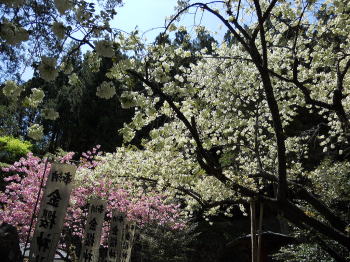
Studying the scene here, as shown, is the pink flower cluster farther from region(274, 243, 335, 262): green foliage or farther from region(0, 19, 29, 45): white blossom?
region(0, 19, 29, 45): white blossom

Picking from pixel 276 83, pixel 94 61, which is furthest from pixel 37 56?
pixel 276 83

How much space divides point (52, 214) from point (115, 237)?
2.97 meters

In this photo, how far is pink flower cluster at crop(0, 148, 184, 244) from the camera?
11047mm

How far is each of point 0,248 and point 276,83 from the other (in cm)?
638

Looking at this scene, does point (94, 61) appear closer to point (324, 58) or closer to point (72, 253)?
point (324, 58)

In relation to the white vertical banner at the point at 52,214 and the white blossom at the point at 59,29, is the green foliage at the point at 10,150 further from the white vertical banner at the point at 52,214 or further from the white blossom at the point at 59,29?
the white blossom at the point at 59,29

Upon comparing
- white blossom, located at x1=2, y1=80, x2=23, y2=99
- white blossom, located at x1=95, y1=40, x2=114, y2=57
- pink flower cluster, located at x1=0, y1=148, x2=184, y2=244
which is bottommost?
white blossom, located at x1=2, y1=80, x2=23, y2=99

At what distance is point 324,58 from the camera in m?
6.12

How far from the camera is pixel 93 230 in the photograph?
8.91 metres

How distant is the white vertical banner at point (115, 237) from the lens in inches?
382

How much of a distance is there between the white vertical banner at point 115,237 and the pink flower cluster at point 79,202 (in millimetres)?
1088

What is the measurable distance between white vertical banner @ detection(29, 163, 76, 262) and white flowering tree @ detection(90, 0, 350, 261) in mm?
1613

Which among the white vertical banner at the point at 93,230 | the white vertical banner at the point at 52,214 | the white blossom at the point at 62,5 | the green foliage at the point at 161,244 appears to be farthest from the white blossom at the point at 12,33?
the green foliage at the point at 161,244

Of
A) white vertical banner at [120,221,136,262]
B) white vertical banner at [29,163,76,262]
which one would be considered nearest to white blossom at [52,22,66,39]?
white vertical banner at [29,163,76,262]
